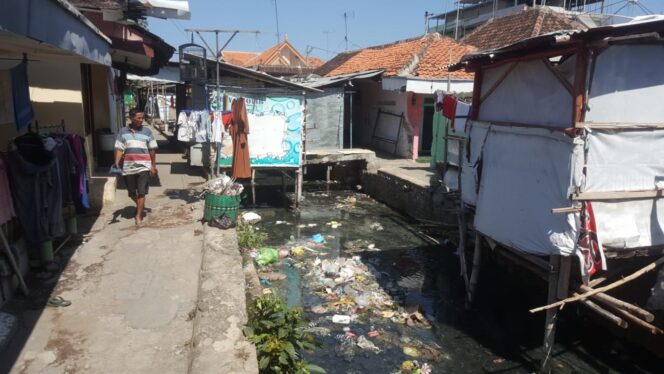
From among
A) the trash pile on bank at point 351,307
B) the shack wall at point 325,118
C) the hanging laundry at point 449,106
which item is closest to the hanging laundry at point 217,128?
the trash pile on bank at point 351,307

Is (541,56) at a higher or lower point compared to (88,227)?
higher

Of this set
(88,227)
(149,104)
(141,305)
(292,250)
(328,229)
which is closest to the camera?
(141,305)

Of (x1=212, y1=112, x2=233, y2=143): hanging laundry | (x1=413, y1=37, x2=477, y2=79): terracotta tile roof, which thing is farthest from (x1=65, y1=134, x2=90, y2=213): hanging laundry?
(x1=413, y1=37, x2=477, y2=79): terracotta tile roof

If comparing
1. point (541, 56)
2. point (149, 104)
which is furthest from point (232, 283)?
point (149, 104)

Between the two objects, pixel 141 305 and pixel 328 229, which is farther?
pixel 328 229

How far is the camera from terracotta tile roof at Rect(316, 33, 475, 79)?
15.7 meters

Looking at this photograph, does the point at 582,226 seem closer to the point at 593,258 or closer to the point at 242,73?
the point at 593,258

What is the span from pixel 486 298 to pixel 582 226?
3.37 meters

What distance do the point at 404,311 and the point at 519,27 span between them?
13135 millimetres

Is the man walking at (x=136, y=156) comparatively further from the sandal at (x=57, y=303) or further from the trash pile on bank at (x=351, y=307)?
the sandal at (x=57, y=303)

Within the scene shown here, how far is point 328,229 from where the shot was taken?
11.7 m

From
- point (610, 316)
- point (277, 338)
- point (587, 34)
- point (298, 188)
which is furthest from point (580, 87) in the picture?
point (298, 188)

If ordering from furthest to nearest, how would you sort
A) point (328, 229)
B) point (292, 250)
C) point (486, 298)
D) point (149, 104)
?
point (149, 104) < point (328, 229) < point (292, 250) < point (486, 298)

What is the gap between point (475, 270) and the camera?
23.6 feet
